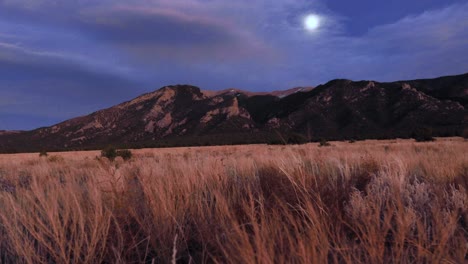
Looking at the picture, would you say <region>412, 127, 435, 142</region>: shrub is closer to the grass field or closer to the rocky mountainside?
the rocky mountainside

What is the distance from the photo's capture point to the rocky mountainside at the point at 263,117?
69312 millimetres

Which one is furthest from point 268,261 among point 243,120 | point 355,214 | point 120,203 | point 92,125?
point 92,125

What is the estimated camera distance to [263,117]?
352 ft

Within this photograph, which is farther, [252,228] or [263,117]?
[263,117]

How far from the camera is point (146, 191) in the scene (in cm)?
409

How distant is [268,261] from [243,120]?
98233mm

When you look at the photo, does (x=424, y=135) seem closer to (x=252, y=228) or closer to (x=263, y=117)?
(x=252, y=228)

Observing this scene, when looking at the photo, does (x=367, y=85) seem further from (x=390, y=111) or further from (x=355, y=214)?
(x=355, y=214)

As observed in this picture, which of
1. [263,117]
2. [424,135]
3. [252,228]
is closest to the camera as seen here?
[252,228]

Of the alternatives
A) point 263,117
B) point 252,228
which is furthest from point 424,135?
point 263,117

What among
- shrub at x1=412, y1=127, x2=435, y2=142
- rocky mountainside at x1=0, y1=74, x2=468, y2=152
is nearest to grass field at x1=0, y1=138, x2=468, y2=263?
shrub at x1=412, y1=127, x2=435, y2=142

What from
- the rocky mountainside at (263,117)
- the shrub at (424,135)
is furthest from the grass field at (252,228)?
the rocky mountainside at (263,117)

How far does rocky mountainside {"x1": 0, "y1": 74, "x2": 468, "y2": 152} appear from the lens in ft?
227

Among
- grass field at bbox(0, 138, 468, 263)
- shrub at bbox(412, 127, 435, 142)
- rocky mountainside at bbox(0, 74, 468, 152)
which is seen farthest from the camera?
rocky mountainside at bbox(0, 74, 468, 152)
